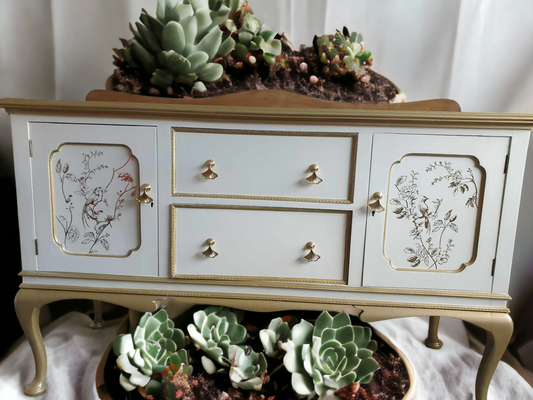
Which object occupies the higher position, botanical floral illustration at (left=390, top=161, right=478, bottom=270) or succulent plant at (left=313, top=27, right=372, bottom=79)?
succulent plant at (left=313, top=27, right=372, bottom=79)

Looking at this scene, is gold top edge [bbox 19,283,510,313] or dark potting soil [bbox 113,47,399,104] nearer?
gold top edge [bbox 19,283,510,313]

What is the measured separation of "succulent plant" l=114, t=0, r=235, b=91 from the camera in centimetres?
80

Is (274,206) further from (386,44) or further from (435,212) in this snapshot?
(386,44)

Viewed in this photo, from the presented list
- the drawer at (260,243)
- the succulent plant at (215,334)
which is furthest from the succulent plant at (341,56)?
the succulent plant at (215,334)

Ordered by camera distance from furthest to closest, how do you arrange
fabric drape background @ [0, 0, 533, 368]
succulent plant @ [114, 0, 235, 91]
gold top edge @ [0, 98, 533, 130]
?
1. fabric drape background @ [0, 0, 533, 368]
2. succulent plant @ [114, 0, 235, 91]
3. gold top edge @ [0, 98, 533, 130]

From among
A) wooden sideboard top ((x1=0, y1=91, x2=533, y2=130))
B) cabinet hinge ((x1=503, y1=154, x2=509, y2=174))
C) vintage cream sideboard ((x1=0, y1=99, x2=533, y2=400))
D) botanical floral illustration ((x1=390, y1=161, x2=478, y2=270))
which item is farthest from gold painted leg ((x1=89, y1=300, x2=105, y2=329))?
cabinet hinge ((x1=503, y1=154, x2=509, y2=174))

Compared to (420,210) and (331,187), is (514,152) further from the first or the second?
(331,187)

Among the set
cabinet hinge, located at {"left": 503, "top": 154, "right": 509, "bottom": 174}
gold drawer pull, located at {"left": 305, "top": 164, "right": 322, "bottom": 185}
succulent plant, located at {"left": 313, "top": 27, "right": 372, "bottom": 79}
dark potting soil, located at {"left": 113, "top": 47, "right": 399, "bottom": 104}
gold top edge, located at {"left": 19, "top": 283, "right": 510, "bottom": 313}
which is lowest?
gold top edge, located at {"left": 19, "top": 283, "right": 510, "bottom": 313}

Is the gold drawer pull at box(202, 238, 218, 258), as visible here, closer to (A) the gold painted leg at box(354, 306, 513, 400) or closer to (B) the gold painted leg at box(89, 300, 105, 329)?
(A) the gold painted leg at box(354, 306, 513, 400)

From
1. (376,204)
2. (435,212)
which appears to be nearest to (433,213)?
(435,212)

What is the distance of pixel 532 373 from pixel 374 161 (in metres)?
0.79

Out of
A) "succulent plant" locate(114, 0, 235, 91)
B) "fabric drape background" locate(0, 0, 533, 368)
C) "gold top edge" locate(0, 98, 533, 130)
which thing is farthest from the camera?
"fabric drape background" locate(0, 0, 533, 368)

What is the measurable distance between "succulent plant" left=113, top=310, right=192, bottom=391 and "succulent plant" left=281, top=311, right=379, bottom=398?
219mm

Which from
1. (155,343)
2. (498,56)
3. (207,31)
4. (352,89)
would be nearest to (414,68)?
(498,56)
